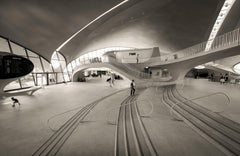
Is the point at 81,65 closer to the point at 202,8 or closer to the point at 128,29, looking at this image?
the point at 128,29

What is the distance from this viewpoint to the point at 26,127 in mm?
4738

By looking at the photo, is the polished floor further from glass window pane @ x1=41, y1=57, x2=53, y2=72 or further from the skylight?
glass window pane @ x1=41, y1=57, x2=53, y2=72

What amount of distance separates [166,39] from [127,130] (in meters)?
26.0

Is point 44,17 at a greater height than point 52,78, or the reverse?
point 44,17

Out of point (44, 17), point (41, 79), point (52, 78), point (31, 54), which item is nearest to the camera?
point (44, 17)

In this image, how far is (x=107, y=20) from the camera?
1805 centimetres

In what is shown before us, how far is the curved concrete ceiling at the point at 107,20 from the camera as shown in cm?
1108

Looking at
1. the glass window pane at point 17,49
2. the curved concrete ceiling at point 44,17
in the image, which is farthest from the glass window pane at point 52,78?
the curved concrete ceiling at point 44,17

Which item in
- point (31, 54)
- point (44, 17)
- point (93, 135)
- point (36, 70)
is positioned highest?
point (44, 17)

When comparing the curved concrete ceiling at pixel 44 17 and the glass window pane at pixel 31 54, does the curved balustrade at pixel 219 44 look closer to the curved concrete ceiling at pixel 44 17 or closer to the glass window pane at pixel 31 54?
the curved concrete ceiling at pixel 44 17

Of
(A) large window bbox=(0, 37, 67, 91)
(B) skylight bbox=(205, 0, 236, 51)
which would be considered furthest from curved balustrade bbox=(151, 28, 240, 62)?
(A) large window bbox=(0, 37, 67, 91)

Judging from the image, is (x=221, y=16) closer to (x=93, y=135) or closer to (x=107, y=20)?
(x=107, y=20)

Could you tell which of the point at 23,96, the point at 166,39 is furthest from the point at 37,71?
A: the point at 166,39

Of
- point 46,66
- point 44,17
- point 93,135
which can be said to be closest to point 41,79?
point 46,66
